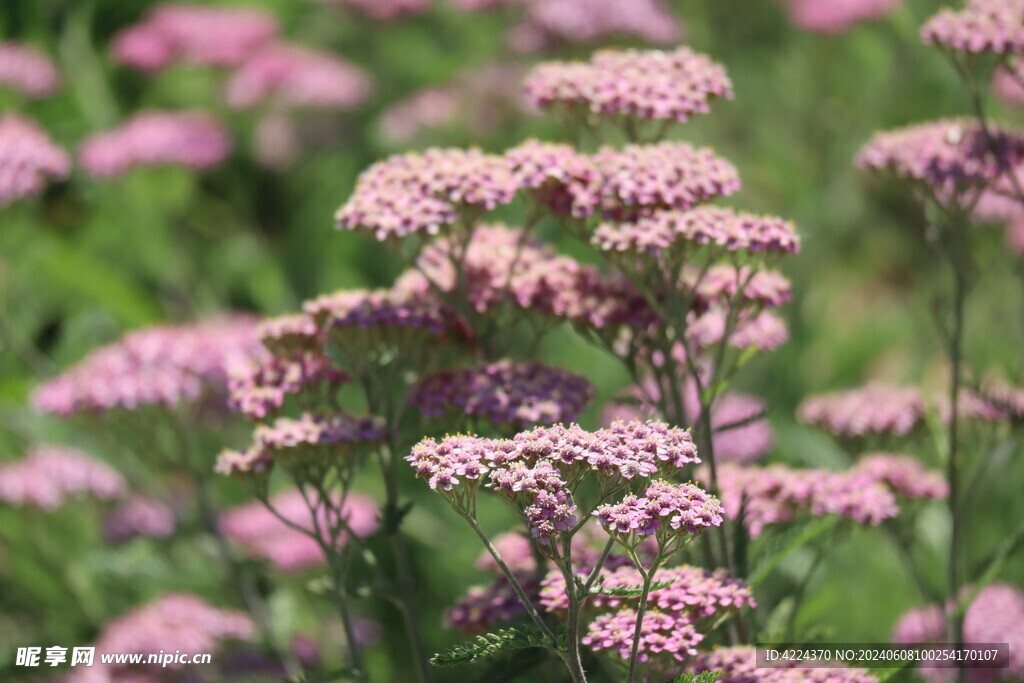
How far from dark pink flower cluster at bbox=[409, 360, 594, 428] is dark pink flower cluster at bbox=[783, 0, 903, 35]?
4599mm

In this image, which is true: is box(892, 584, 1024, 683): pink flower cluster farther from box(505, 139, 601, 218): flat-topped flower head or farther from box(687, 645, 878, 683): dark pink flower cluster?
box(505, 139, 601, 218): flat-topped flower head

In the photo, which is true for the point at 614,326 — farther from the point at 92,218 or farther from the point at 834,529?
the point at 92,218

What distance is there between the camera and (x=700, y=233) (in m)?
2.74

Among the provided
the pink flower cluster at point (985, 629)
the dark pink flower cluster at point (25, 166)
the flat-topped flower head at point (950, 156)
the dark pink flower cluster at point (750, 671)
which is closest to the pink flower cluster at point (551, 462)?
the dark pink flower cluster at point (750, 671)

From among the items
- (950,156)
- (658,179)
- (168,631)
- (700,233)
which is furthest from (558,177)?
(168,631)

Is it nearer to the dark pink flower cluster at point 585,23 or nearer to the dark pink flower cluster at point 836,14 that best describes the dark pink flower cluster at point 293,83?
the dark pink flower cluster at point 585,23

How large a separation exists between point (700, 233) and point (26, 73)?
15.0ft

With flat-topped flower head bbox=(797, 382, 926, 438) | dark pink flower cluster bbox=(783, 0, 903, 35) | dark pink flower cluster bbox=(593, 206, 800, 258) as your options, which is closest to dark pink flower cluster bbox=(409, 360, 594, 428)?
dark pink flower cluster bbox=(593, 206, 800, 258)

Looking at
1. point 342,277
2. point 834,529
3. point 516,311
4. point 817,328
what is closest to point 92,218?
point 342,277

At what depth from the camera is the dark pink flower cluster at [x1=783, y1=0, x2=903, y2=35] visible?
6.84 meters

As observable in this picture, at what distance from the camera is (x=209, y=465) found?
5.05m

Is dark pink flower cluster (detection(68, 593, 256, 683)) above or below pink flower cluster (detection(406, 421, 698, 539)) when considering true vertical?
below

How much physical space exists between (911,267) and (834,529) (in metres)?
5.02

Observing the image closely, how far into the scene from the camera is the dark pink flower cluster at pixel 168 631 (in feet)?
12.7
